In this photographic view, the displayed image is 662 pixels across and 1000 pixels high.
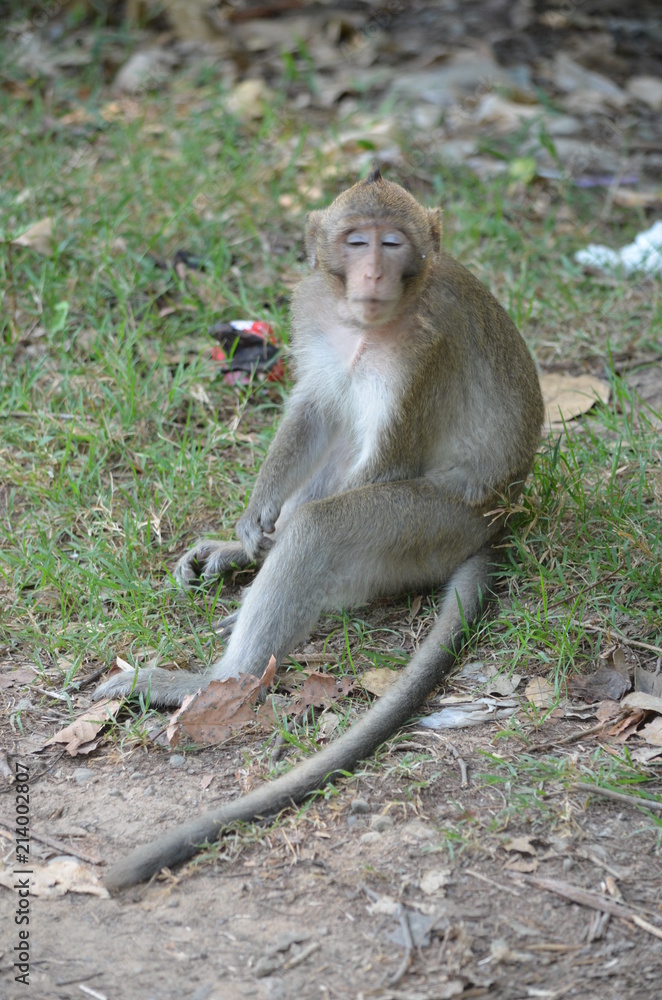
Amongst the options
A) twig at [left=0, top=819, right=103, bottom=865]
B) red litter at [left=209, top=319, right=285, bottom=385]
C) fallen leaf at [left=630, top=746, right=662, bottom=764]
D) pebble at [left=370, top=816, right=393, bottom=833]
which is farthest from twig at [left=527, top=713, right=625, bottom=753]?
red litter at [left=209, top=319, right=285, bottom=385]

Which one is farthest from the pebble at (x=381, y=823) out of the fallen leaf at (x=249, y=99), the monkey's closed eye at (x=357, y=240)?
the fallen leaf at (x=249, y=99)

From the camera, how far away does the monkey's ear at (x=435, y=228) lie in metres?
3.85

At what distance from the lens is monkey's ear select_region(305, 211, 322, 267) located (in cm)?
389

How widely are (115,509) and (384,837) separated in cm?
208

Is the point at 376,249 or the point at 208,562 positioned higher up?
the point at 376,249

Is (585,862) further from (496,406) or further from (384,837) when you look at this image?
(496,406)

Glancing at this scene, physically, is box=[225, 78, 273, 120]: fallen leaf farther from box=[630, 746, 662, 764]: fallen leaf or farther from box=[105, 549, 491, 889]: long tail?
box=[630, 746, 662, 764]: fallen leaf

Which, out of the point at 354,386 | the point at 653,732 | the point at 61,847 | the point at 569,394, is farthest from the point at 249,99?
the point at 61,847

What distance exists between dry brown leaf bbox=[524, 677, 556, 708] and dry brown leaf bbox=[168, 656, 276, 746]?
0.86 m

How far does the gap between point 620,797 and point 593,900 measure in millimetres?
382

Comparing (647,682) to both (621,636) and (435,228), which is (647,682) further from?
(435,228)

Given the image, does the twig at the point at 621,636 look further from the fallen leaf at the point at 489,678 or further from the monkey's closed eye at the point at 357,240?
the monkey's closed eye at the point at 357,240

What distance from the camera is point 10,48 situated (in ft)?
26.8

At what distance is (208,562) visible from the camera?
430 cm
